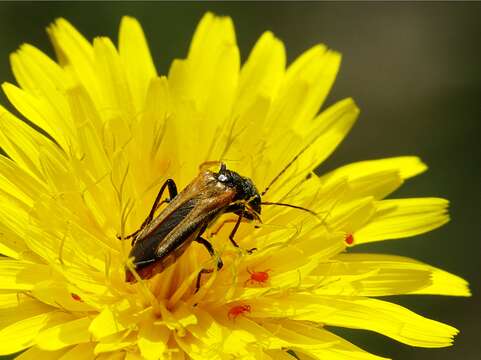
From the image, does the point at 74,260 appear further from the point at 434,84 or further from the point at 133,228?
the point at 434,84

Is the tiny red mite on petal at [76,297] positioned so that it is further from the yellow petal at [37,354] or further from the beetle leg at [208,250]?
the beetle leg at [208,250]

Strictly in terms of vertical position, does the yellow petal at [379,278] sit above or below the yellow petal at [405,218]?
below

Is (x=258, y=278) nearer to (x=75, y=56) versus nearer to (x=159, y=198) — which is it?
(x=159, y=198)

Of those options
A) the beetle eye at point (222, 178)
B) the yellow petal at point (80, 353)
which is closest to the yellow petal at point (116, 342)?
the yellow petal at point (80, 353)

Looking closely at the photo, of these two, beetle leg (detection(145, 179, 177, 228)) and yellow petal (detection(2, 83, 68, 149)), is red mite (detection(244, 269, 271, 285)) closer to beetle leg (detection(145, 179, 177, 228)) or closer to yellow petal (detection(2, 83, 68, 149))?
beetle leg (detection(145, 179, 177, 228))

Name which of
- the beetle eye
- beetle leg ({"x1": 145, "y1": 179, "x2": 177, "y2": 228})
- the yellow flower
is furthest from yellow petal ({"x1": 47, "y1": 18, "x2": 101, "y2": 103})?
the beetle eye

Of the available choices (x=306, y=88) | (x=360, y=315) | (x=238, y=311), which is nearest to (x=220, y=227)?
(x=238, y=311)

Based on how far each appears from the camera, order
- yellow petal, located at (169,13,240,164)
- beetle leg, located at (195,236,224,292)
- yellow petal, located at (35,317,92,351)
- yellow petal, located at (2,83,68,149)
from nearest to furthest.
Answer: yellow petal, located at (35,317,92,351), beetle leg, located at (195,236,224,292), yellow petal, located at (2,83,68,149), yellow petal, located at (169,13,240,164)
